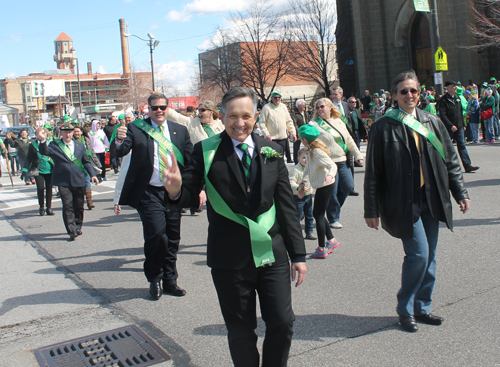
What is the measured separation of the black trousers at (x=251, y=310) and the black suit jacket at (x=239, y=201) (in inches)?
3.2

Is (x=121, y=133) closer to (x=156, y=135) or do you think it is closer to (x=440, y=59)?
(x=156, y=135)

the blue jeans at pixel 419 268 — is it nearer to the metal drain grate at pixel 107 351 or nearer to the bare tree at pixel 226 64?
the metal drain grate at pixel 107 351

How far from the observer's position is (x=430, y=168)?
4074mm

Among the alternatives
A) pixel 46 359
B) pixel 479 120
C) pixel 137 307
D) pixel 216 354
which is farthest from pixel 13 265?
pixel 479 120

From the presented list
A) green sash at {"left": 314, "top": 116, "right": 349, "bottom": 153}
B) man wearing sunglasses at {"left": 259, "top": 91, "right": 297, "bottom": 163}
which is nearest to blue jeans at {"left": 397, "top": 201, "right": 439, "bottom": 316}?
green sash at {"left": 314, "top": 116, "right": 349, "bottom": 153}

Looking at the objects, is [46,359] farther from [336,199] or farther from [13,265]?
[336,199]

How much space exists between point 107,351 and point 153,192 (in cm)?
174

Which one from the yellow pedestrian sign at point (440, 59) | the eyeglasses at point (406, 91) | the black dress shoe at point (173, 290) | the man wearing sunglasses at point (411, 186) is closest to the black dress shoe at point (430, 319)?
the man wearing sunglasses at point (411, 186)

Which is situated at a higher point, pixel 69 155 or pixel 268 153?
pixel 69 155

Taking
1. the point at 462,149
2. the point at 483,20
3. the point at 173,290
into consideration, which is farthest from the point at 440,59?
the point at 173,290

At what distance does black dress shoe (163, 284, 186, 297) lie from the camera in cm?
537

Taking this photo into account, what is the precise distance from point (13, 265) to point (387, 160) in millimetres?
5500

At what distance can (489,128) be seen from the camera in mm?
17109

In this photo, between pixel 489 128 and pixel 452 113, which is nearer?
pixel 452 113
